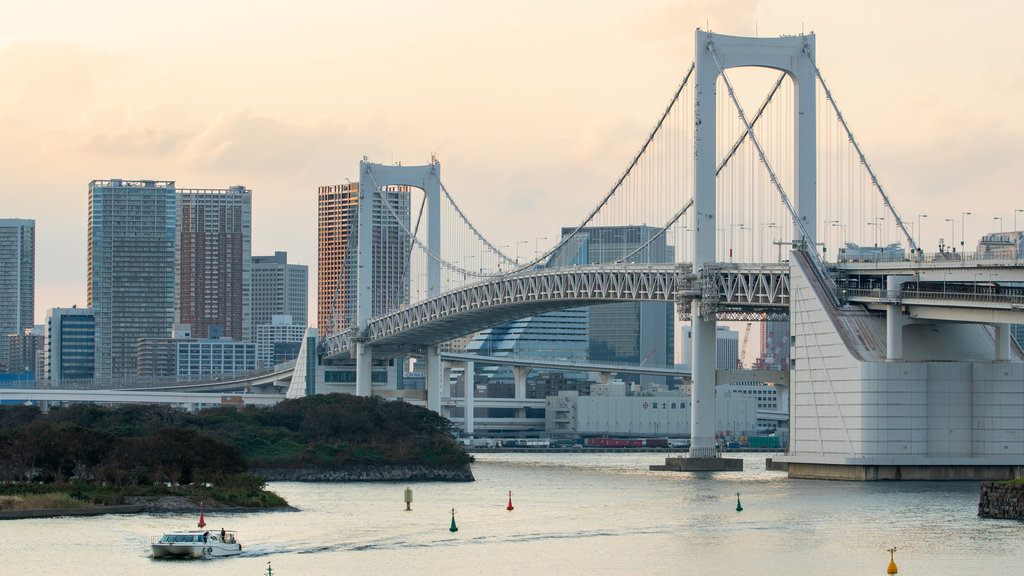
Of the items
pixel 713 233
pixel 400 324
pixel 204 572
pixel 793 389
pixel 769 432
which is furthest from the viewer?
pixel 769 432

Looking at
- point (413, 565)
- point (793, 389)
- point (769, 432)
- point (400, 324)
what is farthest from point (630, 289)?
point (769, 432)

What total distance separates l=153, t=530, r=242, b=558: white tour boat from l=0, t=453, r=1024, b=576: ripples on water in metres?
0.52

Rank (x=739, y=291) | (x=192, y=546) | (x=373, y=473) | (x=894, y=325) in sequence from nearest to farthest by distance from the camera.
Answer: (x=192, y=546) < (x=894, y=325) < (x=739, y=291) < (x=373, y=473)

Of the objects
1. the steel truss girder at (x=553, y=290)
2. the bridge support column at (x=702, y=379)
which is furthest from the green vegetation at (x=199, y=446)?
the bridge support column at (x=702, y=379)

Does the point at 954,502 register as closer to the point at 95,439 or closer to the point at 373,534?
the point at 373,534

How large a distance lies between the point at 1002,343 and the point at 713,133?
15498mm

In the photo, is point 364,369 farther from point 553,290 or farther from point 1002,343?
point 1002,343

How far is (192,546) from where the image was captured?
140 ft

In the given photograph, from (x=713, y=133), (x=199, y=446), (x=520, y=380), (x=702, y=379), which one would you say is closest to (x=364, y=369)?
(x=702, y=379)

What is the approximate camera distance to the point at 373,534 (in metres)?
48.6

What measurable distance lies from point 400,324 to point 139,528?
60.7 meters

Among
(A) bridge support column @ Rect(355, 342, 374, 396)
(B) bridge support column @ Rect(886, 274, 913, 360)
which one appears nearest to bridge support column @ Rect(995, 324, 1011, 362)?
(B) bridge support column @ Rect(886, 274, 913, 360)

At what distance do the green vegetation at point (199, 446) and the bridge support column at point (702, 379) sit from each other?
11.1 metres

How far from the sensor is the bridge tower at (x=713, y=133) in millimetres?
73375
